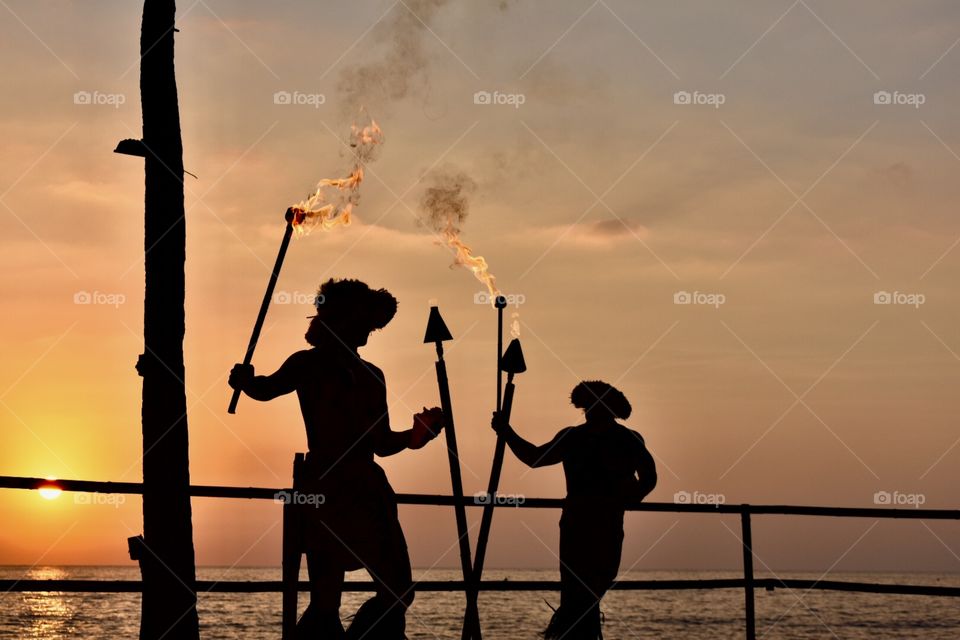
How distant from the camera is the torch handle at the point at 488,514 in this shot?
7.14 meters

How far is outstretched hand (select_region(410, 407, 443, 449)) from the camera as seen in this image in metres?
6.00

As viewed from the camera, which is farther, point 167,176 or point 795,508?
point 795,508

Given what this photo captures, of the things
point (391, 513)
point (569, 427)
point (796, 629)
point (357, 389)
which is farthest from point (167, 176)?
point (796, 629)

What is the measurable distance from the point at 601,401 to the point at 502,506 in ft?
2.87

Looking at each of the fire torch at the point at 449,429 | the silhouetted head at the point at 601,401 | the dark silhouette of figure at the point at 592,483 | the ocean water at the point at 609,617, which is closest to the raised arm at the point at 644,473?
the dark silhouette of figure at the point at 592,483

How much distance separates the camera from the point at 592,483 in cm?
737

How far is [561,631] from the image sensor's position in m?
7.23

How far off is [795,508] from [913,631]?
42344mm

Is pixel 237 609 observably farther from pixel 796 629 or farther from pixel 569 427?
pixel 569 427

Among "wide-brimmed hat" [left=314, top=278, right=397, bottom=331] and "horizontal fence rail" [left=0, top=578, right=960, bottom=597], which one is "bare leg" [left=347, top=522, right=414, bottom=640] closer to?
"horizontal fence rail" [left=0, top=578, right=960, bottom=597]

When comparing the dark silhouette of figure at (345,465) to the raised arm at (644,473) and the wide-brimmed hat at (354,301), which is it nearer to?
the wide-brimmed hat at (354,301)

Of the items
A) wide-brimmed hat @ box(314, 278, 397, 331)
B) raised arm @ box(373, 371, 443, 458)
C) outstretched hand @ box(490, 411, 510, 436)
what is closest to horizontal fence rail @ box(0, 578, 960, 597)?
raised arm @ box(373, 371, 443, 458)

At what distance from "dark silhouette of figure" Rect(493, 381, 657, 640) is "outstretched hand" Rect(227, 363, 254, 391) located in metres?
2.15

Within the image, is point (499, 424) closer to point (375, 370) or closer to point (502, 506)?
point (502, 506)
